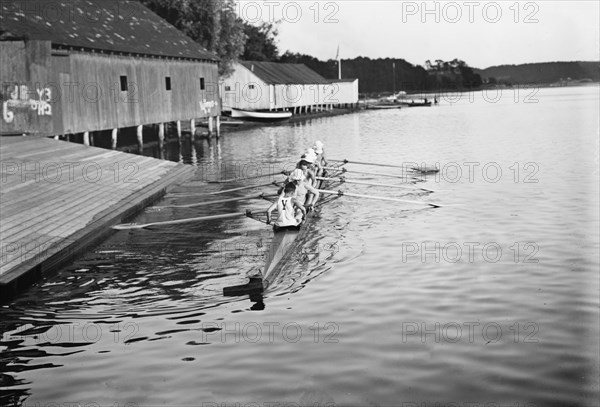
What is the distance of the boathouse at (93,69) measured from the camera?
29.6 metres

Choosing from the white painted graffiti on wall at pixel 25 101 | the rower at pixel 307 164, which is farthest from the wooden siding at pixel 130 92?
the rower at pixel 307 164

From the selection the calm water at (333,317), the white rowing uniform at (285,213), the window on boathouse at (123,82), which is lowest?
the calm water at (333,317)

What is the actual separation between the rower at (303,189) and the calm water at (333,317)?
750 mm

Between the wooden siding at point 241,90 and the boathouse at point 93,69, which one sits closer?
the boathouse at point 93,69

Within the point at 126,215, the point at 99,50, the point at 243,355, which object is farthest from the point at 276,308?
the point at 99,50

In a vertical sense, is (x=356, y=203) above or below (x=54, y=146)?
below

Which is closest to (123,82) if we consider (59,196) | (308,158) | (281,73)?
(59,196)

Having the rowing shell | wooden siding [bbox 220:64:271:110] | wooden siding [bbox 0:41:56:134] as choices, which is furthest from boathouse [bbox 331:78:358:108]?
the rowing shell

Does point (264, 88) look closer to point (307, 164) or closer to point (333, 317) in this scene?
point (307, 164)

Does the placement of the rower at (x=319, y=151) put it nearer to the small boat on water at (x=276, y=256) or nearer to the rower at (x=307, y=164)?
the rower at (x=307, y=164)

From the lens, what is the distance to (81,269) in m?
16.2

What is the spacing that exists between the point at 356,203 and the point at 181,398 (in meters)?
16.7

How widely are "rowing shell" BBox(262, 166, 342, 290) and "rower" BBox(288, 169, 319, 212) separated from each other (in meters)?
1.10

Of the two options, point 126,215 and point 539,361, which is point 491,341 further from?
point 126,215
